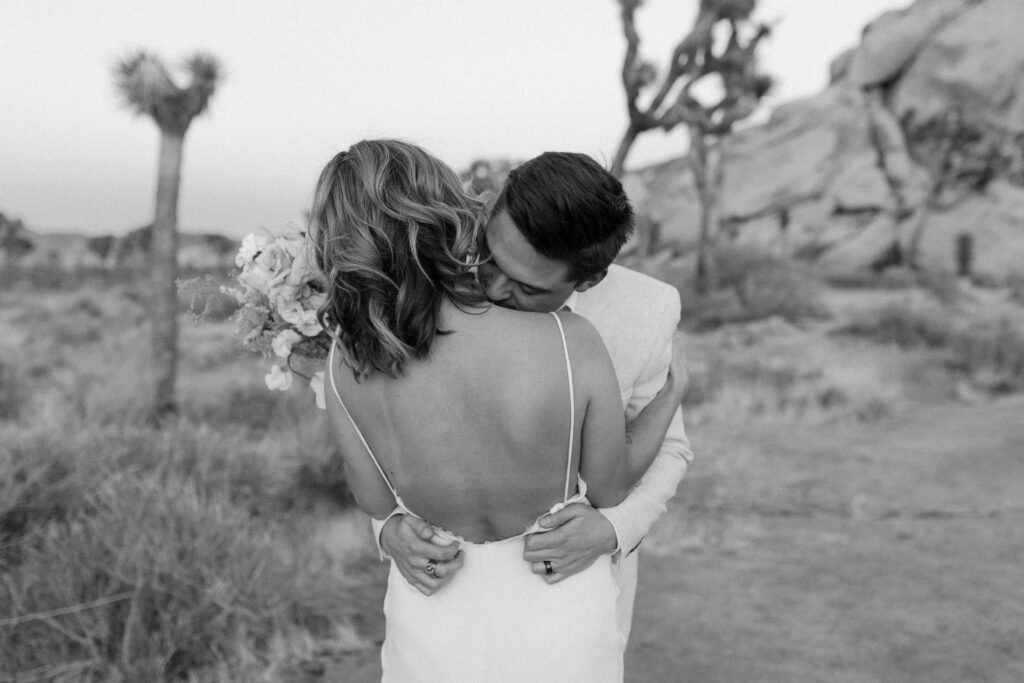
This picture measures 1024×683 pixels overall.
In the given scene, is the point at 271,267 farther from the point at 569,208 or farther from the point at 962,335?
the point at 962,335

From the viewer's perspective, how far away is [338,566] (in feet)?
17.9

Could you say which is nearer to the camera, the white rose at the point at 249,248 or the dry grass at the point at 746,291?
the white rose at the point at 249,248

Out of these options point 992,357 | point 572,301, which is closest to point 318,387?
point 572,301

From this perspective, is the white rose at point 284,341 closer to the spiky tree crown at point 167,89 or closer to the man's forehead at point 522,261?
the man's forehead at point 522,261

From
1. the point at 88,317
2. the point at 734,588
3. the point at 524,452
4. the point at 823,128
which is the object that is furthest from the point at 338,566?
the point at 823,128

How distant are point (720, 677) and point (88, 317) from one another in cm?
2111

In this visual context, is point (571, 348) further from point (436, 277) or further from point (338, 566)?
point (338, 566)

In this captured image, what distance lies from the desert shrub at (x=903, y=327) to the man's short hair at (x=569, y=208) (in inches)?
500

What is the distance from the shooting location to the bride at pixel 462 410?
1.70m

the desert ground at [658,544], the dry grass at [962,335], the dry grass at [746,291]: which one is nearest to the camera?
the desert ground at [658,544]

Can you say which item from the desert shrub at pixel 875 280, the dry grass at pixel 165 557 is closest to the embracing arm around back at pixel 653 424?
the dry grass at pixel 165 557

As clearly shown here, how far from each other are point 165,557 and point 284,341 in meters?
2.12

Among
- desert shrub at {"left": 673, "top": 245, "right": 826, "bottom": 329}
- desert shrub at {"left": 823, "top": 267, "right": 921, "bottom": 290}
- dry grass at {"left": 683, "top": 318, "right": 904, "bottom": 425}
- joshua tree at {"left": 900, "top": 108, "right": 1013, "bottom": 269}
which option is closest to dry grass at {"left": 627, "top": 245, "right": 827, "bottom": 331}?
desert shrub at {"left": 673, "top": 245, "right": 826, "bottom": 329}

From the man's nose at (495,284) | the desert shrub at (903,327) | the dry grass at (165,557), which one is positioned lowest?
the desert shrub at (903,327)
